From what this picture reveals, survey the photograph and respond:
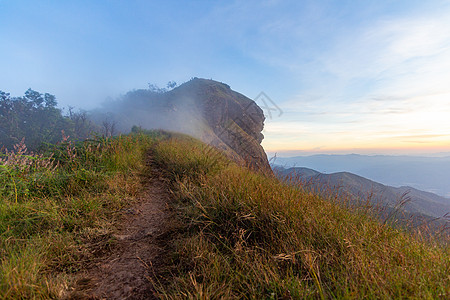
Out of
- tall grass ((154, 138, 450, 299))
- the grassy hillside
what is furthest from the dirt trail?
tall grass ((154, 138, 450, 299))

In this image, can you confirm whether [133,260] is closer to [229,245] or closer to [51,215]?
[229,245]

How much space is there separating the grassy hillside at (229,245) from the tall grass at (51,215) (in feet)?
0.05

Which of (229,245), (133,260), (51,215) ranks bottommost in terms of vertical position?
(133,260)

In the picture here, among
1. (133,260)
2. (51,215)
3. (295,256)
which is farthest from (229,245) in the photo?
(51,215)

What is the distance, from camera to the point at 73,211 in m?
2.33

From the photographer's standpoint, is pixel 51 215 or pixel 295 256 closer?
pixel 295 256

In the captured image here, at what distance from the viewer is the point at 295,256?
62.7 inches

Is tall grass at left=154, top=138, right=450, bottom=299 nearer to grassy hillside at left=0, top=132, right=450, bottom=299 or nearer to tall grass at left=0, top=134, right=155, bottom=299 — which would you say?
grassy hillside at left=0, top=132, right=450, bottom=299

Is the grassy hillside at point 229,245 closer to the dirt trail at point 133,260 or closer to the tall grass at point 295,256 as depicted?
the tall grass at point 295,256

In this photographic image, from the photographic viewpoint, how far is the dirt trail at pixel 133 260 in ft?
4.79

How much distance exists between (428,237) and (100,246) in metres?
3.81

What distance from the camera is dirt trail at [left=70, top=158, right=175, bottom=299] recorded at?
146cm

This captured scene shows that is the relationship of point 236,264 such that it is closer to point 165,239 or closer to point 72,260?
point 165,239

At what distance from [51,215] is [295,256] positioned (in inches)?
112
